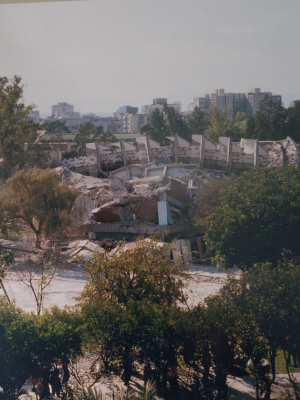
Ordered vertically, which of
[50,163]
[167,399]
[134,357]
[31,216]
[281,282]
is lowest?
[167,399]

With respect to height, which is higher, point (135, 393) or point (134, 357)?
point (134, 357)

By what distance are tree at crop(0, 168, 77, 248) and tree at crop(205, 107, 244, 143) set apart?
2088 millimetres

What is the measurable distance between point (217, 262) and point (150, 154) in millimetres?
3050

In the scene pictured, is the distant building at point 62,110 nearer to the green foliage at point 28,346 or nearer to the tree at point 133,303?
the tree at point 133,303

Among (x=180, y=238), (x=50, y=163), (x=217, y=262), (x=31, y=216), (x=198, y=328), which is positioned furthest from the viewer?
(x=50, y=163)

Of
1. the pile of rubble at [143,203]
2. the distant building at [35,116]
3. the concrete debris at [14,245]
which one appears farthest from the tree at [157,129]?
the concrete debris at [14,245]

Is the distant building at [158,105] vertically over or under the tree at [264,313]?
over

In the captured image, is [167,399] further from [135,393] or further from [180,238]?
[180,238]

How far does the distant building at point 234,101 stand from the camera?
4.79 metres

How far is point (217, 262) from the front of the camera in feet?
14.3

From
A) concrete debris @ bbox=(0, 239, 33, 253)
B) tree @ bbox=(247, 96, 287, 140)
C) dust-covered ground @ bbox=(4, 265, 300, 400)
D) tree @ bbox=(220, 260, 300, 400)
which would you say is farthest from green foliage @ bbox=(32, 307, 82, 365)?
tree @ bbox=(247, 96, 287, 140)

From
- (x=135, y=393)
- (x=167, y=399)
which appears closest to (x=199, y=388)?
(x=167, y=399)

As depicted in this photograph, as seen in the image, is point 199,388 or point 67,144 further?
point 67,144

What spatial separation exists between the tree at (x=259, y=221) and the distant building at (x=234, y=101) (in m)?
0.94
